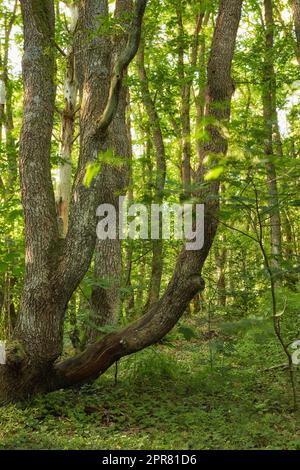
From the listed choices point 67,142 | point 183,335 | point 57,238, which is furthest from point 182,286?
point 67,142

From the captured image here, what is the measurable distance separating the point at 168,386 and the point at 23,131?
170 inches

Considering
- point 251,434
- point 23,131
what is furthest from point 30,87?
point 251,434

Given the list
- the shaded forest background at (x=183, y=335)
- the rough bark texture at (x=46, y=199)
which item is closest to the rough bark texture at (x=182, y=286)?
the shaded forest background at (x=183, y=335)

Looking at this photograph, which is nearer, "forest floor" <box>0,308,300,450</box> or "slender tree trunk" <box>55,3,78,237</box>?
"forest floor" <box>0,308,300,450</box>

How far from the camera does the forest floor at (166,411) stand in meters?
5.25

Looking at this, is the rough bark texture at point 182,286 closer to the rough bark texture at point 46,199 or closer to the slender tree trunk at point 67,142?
the rough bark texture at point 46,199

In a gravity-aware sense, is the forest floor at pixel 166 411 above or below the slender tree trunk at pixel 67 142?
below

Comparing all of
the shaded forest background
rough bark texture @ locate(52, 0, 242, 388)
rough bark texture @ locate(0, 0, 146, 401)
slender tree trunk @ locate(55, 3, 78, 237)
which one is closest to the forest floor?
the shaded forest background

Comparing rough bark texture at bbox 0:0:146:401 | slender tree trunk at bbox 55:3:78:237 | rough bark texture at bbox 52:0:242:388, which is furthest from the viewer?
slender tree trunk at bbox 55:3:78:237

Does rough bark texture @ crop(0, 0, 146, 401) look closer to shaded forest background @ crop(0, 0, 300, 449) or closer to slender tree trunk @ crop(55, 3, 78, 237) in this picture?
shaded forest background @ crop(0, 0, 300, 449)

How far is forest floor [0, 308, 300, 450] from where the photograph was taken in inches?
207

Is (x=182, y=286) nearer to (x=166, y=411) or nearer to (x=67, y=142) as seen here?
(x=166, y=411)

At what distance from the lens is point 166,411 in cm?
628

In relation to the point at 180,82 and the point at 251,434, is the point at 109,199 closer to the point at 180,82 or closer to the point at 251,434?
the point at 251,434
